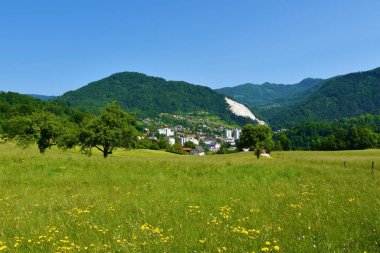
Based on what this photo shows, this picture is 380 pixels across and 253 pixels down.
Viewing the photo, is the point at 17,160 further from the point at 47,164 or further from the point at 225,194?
the point at 225,194

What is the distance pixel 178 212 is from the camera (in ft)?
28.5

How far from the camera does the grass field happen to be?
6055mm

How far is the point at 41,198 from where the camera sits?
34.0 feet

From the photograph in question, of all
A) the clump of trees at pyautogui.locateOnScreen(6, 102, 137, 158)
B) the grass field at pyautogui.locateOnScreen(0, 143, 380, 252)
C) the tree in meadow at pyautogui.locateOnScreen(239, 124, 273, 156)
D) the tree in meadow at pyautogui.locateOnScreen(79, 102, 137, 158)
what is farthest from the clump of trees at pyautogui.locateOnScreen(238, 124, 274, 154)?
the grass field at pyautogui.locateOnScreen(0, 143, 380, 252)

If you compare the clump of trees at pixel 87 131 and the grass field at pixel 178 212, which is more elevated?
the clump of trees at pixel 87 131

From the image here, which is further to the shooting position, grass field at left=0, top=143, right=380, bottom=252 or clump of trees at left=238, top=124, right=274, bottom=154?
clump of trees at left=238, top=124, right=274, bottom=154

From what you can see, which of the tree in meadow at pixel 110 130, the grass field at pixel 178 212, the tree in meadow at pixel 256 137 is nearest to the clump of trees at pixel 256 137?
the tree in meadow at pixel 256 137

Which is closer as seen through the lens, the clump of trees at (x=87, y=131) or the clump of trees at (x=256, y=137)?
the clump of trees at (x=87, y=131)

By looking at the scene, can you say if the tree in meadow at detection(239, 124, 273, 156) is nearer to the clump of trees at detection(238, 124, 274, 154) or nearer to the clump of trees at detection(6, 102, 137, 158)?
the clump of trees at detection(238, 124, 274, 154)

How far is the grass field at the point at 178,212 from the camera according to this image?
6055 millimetres

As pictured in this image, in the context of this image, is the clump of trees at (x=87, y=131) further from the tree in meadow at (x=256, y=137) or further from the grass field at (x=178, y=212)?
the tree in meadow at (x=256, y=137)

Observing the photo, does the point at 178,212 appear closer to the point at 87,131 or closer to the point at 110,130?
the point at 110,130

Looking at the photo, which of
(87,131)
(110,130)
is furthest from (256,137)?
(87,131)

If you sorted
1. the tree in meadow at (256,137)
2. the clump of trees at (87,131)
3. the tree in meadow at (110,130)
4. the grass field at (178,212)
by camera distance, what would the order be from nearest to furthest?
the grass field at (178,212), the tree in meadow at (110,130), the clump of trees at (87,131), the tree in meadow at (256,137)
